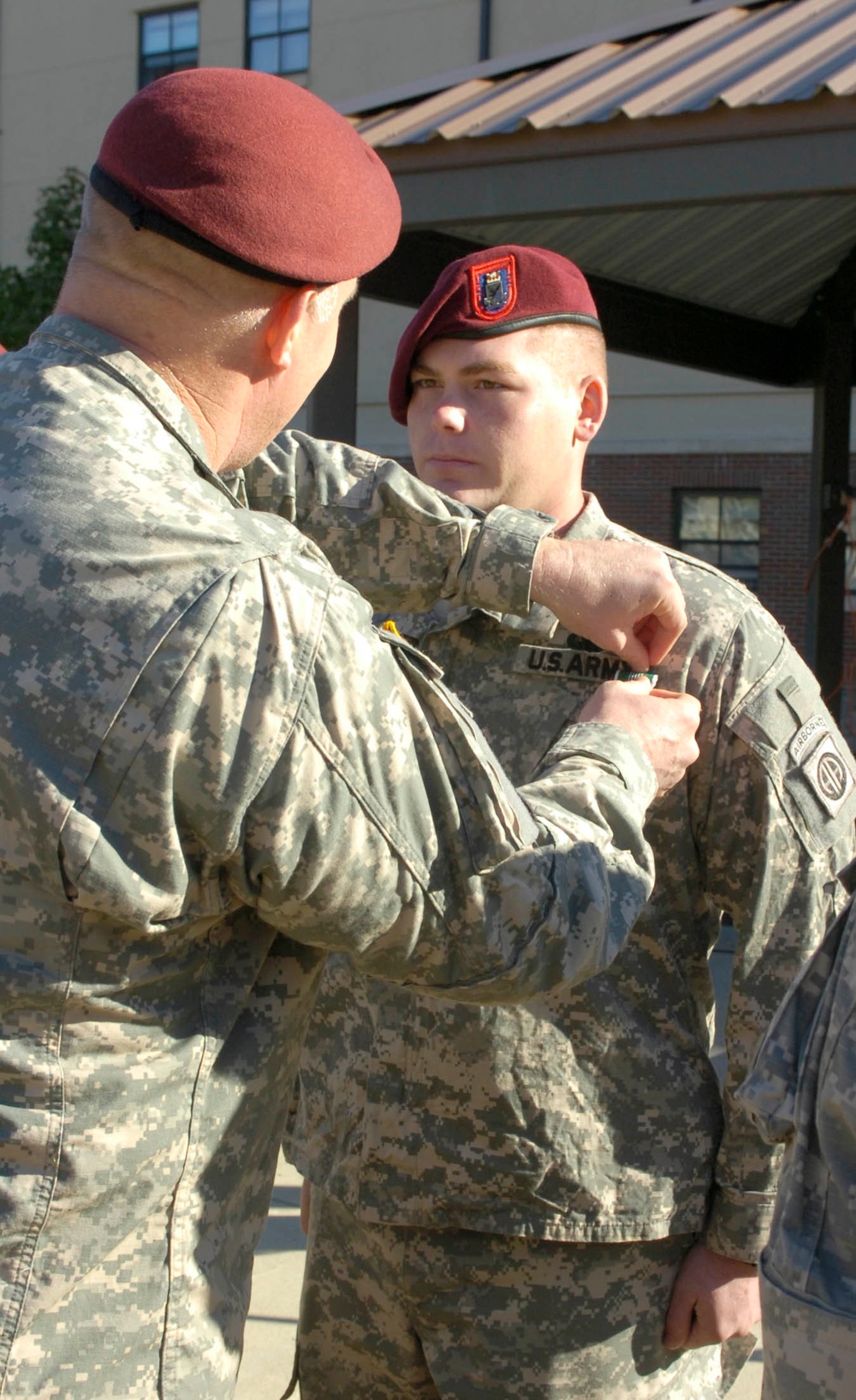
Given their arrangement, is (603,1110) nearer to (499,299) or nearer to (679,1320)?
(679,1320)

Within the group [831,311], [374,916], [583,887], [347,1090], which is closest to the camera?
[374,916]

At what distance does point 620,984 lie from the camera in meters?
2.32

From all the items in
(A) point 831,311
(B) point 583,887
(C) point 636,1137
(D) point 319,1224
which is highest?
(A) point 831,311

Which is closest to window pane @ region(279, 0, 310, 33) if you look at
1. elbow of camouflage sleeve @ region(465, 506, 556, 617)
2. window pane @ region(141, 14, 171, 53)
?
window pane @ region(141, 14, 171, 53)

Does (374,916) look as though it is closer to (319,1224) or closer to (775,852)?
(775,852)

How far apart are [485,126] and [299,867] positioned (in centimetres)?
442

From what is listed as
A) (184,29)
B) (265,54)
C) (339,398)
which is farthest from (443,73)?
(339,398)

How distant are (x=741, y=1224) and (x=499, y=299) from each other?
5.45 ft

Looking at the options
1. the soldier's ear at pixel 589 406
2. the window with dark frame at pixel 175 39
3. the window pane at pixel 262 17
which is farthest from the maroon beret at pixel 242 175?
the window with dark frame at pixel 175 39

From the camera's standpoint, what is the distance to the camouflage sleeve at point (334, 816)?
139 cm

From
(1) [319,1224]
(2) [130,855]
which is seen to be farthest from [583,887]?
(1) [319,1224]

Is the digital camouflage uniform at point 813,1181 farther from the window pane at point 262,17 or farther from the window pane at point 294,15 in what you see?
the window pane at point 262,17

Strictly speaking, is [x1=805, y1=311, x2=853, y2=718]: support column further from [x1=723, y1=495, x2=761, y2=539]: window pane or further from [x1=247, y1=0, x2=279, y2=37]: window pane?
[x1=247, y1=0, x2=279, y2=37]: window pane

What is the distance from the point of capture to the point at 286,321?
5.26ft
